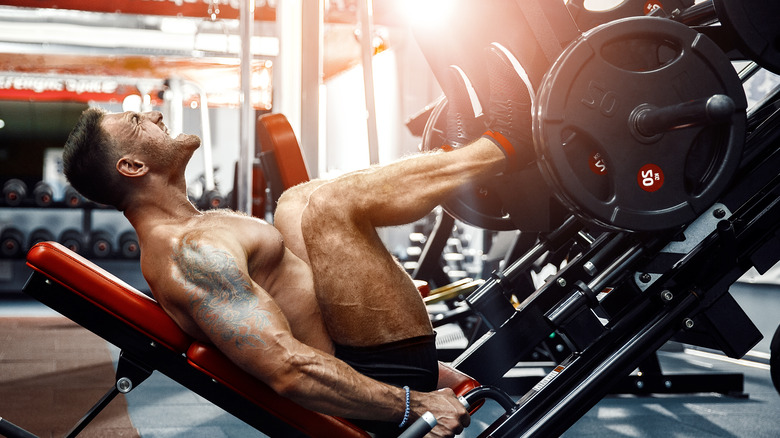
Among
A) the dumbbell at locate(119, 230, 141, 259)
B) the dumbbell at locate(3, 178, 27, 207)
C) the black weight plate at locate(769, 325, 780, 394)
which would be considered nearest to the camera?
the black weight plate at locate(769, 325, 780, 394)

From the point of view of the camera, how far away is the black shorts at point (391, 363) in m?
1.40

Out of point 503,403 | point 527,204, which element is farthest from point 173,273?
point 527,204

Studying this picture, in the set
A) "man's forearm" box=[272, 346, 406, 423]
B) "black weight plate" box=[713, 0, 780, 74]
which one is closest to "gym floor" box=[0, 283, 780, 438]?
"man's forearm" box=[272, 346, 406, 423]

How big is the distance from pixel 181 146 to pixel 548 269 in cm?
484

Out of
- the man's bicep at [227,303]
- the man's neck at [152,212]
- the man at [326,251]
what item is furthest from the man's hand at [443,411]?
the man's neck at [152,212]

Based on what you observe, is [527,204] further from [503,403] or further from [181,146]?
[181,146]

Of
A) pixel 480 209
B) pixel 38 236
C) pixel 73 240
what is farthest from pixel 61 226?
pixel 480 209

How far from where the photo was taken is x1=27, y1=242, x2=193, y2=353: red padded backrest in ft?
4.33

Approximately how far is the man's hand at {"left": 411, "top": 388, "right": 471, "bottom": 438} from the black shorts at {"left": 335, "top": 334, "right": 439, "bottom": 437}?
2.9 inches

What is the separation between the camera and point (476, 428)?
253cm

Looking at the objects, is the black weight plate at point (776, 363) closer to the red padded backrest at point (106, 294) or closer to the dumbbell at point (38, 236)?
the red padded backrest at point (106, 294)

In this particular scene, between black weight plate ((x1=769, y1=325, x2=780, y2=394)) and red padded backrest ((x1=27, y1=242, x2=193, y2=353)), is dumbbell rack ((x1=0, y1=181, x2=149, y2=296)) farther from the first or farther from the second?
black weight plate ((x1=769, y1=325, x2=780, y2=394))

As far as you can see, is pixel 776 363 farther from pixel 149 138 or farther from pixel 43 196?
pixel 43 196

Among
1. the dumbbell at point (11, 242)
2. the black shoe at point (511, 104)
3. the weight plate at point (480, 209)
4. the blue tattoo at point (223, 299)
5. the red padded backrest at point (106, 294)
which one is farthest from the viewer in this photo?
the dumbbell at point (11, 242)
